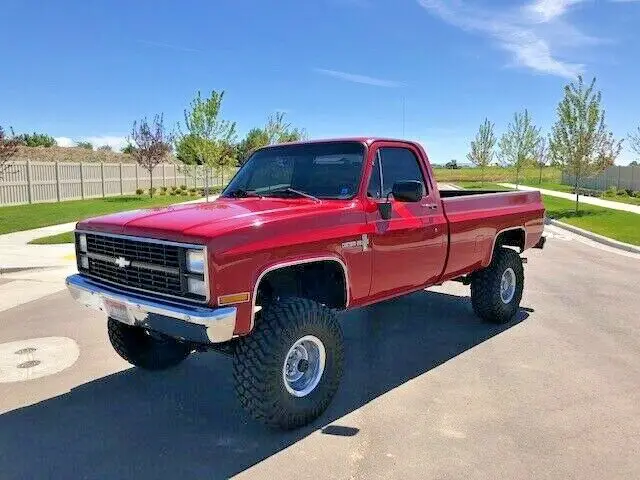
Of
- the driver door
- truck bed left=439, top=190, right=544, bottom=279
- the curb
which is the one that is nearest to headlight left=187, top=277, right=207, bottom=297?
the driver door

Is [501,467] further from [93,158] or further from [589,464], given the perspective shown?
[93,158]

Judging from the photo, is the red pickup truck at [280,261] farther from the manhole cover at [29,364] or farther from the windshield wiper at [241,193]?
the manhole cover at [29,364]

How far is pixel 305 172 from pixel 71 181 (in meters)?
27.1

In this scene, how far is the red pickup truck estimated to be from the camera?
11.4 feet

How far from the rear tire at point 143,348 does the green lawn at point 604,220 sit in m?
12.2

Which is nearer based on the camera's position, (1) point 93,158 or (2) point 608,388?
(2) point 608,388

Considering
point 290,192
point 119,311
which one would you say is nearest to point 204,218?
point 119,311

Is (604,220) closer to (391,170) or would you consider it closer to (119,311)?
(391,170)

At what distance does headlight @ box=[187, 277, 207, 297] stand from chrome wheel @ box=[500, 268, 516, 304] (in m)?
4.39

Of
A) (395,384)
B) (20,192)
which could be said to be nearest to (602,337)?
(395,384)

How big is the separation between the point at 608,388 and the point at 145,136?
110 feet

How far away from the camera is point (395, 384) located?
470 centimetres

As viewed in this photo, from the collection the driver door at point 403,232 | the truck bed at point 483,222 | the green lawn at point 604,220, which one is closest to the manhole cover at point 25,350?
the driver door at point 403,232

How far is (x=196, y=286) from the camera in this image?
3463mm
